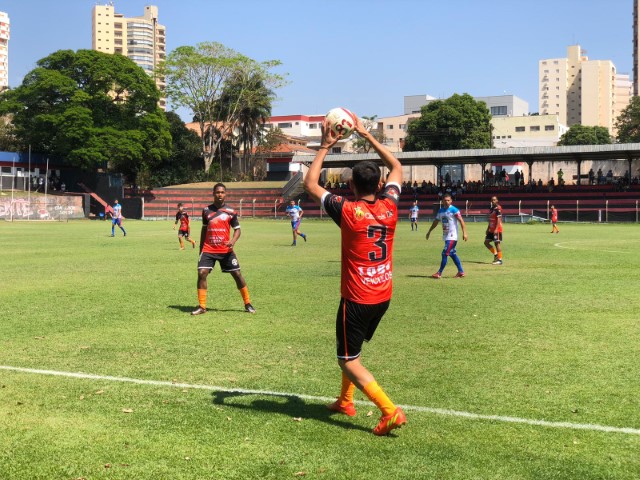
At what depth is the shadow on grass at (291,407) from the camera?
5918 mm

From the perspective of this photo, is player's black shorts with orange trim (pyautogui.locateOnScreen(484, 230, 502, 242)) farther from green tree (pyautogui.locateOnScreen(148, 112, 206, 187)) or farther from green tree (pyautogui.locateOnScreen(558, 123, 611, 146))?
green tree (pyautogui.locateOnScreen(558, 123, 611, 146))

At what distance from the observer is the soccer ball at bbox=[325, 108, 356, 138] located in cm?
559

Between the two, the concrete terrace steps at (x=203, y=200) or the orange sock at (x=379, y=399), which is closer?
the orange sock at (x=379, y=399)

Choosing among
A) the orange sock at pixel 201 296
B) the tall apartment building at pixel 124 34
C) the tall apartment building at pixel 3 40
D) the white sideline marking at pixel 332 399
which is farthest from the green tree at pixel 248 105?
the tall apartment building at pixel 3 40

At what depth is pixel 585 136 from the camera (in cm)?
11406

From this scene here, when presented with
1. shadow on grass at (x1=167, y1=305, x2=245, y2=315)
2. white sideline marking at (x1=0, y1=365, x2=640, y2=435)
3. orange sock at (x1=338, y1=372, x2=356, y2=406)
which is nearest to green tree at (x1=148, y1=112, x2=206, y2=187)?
shadow on grass at (x1=167, y1=305, x2=245, y2=315)

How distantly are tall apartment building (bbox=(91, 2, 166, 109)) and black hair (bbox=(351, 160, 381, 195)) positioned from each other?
19185 cm

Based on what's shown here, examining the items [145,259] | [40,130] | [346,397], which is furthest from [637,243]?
[40,130]

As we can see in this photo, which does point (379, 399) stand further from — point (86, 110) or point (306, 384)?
point (86, 110)

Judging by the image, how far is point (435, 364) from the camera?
7.98 m

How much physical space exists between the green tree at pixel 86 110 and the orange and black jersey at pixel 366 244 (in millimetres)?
67575

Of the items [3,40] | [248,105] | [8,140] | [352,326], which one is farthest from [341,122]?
[3,40]

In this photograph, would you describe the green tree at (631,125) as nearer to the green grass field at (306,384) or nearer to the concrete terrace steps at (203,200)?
the concrete terrace steps at (203,200)

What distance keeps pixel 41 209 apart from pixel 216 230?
57.2 metres
